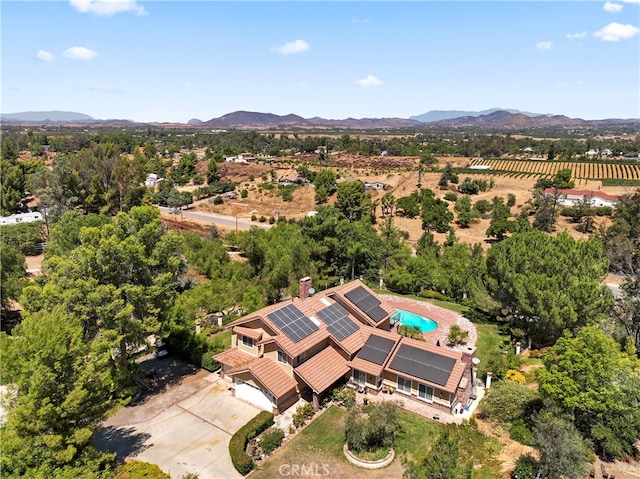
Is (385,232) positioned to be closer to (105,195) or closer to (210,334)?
(210,334)

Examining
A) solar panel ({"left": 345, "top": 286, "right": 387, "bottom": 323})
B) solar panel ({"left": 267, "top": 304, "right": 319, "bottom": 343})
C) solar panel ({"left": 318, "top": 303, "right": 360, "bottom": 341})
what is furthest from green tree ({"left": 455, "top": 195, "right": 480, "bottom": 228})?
solar panel ({"left": 267, "top": 304, "right": 319, "bottom": 343})

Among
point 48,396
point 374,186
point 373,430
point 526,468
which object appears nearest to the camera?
point 48,396

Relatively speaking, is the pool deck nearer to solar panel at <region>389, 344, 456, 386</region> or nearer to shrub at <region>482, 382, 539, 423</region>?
solar panel at <region>389, 344, 456, 386</region>

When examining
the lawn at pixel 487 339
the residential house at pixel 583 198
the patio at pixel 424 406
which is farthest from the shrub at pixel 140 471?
the residential house at pixel 583 198

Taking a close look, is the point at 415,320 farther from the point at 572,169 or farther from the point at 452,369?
the point at 572,169

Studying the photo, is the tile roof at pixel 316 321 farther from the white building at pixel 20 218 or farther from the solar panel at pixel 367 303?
the white building at pixel 20 218

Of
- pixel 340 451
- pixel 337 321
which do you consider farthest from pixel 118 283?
pixel 340 451

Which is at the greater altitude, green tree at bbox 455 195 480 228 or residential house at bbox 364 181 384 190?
residential house at bbox 364 181 384 190
